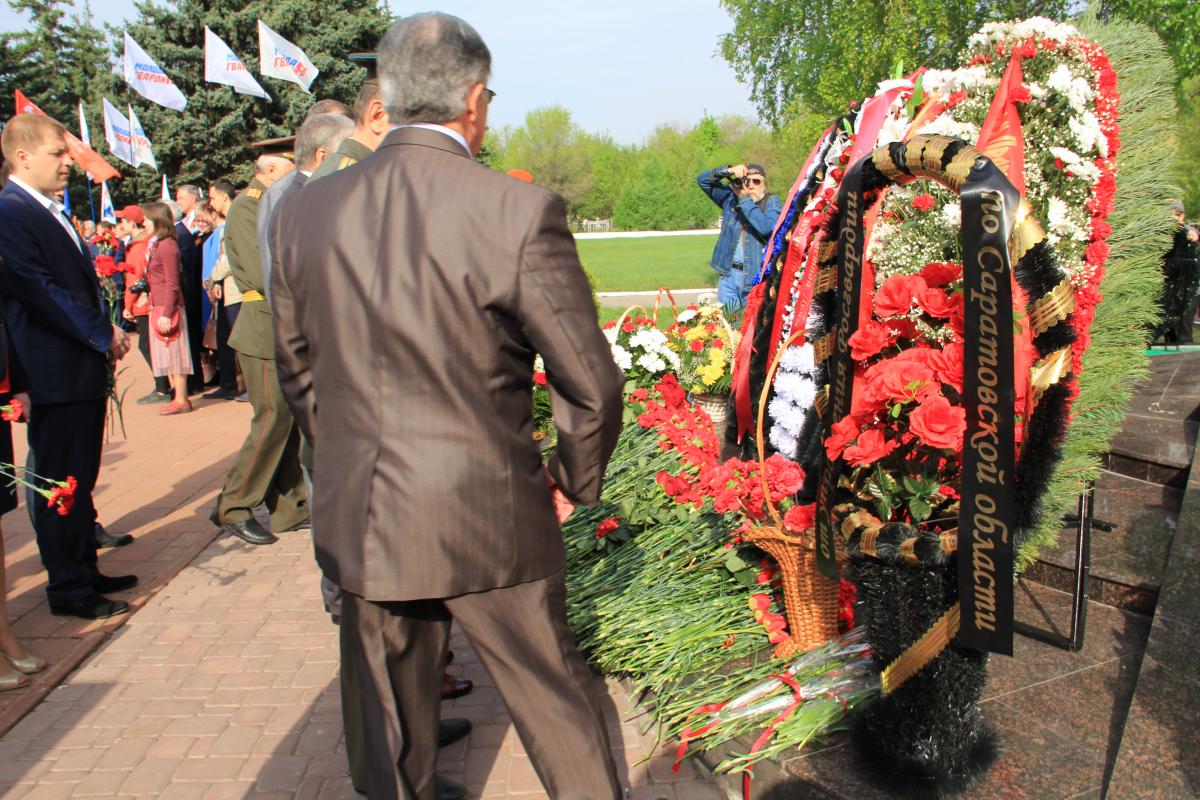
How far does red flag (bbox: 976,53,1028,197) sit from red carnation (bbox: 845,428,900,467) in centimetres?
114

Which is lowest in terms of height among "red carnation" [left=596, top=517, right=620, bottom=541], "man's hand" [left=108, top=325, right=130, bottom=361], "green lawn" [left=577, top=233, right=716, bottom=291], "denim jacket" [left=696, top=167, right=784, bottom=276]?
"red carnation" [left=596, top=517, right=620, bottom=541]

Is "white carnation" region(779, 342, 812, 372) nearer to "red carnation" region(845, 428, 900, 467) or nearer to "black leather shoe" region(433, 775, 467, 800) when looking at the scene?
"red carnation" region(845, 428, 900, 467)

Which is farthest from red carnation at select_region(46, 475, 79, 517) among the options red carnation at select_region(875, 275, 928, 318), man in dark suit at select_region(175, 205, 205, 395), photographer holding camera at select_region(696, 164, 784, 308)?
man in dark suit at select_region(175, 205, 205, 395)

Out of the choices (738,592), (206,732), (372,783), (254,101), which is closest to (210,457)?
(206,732)

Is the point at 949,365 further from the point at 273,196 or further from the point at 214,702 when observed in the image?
the point at 273,196

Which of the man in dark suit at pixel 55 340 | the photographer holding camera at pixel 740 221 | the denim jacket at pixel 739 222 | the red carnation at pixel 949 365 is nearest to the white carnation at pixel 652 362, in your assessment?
the denim jacket at pixel 739 222

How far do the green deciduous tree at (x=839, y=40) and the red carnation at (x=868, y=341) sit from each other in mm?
14174

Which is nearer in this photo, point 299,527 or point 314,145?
point 314,145

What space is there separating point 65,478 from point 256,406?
1195 millimetres

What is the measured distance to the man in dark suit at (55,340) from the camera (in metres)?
3.94

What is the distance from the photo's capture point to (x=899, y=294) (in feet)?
8.40

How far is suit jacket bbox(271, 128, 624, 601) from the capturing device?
1.87 m

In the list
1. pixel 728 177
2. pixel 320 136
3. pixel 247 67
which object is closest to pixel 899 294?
pixel 320 136

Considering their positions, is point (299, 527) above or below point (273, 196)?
below
